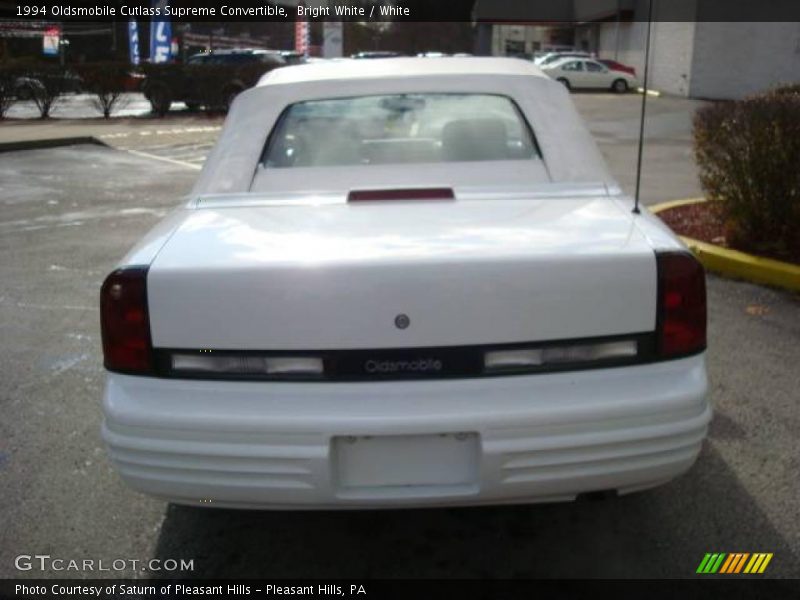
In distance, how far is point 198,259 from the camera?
2.47m

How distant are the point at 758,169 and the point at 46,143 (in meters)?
12.7

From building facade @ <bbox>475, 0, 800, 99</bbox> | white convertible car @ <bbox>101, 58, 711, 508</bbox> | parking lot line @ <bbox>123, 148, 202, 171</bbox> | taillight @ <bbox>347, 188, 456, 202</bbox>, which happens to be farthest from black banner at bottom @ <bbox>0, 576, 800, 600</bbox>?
building facade @ <bbox>475, 0, 800, 99</bbox>

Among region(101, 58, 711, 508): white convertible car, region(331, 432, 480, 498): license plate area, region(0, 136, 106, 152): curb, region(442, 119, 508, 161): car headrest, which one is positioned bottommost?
region(0, 136, 106, 152): curb

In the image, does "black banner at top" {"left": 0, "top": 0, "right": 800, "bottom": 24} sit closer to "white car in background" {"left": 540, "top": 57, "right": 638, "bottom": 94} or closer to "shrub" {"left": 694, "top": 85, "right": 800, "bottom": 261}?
"white car in background" {"left": 540, "top": 57, "right": 638, "bottom": 94}

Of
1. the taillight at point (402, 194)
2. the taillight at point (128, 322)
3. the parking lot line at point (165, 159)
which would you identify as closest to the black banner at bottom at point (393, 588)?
the taillight at point (128, 322)

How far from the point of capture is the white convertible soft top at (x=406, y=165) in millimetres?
3371

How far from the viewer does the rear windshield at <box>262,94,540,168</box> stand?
3.52 m

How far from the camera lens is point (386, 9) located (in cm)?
5781

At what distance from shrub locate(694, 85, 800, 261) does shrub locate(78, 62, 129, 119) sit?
56.5 feet

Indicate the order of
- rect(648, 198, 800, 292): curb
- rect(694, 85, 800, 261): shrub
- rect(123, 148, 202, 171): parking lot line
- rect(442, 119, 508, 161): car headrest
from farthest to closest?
rect(123, 148, 202, 171): parking lot line
rect(694, 85, 800, 261): shrub
rect(648, 198, 800, 292): curb
rect(442, 119, 508, 161): car headrest

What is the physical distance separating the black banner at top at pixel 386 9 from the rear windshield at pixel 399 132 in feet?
80.8

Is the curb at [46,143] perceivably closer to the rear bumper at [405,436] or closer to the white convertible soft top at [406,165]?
the white convertible soft top at [406,165]

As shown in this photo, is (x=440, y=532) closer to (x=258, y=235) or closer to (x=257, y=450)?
(x=257, y=450)

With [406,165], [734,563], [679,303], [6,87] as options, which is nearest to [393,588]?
[734,563]
